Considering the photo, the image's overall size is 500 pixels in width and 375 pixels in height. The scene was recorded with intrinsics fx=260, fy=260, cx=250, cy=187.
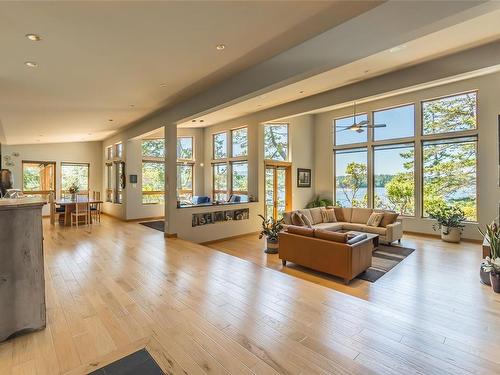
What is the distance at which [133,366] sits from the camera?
1.87 m

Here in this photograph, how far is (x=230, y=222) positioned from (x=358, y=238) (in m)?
3.93

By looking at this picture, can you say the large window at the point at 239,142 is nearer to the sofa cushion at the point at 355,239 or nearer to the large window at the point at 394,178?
the large window at the point at 394,178

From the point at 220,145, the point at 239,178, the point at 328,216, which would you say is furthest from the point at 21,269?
the point at 220,145

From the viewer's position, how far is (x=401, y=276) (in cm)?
441

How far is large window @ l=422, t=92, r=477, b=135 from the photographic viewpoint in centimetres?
695

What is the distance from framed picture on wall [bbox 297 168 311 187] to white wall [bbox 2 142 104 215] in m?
8.35

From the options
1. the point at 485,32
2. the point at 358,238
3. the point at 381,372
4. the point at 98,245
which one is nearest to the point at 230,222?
the point at 98,245

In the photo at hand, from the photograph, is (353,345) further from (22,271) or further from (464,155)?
(464,155)

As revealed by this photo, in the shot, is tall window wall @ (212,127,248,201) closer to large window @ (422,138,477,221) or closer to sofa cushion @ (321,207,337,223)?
→ sofa cushion @ (321,207,337,223)

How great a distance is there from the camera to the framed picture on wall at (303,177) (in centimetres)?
968

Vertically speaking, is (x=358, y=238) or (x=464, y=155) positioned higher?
(x=464, y=155)

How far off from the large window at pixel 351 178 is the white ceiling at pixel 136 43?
6512mm

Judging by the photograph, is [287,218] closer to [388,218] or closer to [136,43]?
[388,218]

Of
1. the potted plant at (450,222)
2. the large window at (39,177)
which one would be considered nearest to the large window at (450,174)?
the potted plant at (450,222)
